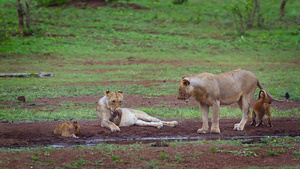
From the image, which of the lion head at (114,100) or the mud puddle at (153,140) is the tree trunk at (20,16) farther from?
the mud puddle at (153,140)

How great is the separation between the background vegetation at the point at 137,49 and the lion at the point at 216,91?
229 cm

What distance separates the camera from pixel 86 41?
2642cm

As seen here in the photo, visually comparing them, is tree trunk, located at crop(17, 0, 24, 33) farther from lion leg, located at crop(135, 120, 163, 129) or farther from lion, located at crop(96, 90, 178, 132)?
lion leg, located at crop(135, 120, 163, 129)

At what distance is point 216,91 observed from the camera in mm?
9891

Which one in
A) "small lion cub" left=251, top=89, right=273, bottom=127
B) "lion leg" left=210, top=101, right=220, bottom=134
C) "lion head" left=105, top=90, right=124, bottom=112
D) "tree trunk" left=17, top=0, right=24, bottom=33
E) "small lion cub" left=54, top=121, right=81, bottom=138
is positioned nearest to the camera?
"small lion cub" left=54, top=121, right=81, bottom=138

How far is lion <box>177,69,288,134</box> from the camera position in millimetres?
9758

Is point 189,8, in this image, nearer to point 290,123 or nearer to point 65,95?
point 65,95

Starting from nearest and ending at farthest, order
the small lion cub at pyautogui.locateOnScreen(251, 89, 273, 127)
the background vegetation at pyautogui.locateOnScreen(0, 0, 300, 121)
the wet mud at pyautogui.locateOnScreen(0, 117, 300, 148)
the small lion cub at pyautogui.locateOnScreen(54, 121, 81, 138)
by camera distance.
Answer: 1. the wet mud at pyautogui.locateOnScreen(0, 117, 300, 148)
2. the small lion cub at pyautogui.locateOnScreen(54, 121, 81, 138)
3. the small lion cub at pyautogui.locateOnScreen(251, 89, 273, 127)
4. the background vegetation at pyautogui.locateOnScreen(0, 0, 300, 121)

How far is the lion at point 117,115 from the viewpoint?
10.1 meters

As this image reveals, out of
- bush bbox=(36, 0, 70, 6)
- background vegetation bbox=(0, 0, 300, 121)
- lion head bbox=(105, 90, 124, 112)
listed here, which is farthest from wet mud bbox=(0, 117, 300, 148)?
bush bbox=(36, 0, 70, 6)

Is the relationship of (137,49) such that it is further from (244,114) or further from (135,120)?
(244,114)

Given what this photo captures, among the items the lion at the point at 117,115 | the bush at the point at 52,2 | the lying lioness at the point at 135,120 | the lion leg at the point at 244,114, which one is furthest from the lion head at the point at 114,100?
the bush at the point at 52,2

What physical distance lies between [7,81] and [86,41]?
891 cm

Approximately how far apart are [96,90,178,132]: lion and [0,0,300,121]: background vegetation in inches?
64.1
